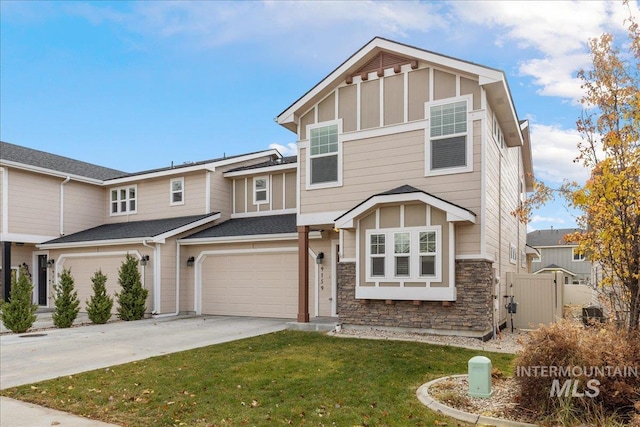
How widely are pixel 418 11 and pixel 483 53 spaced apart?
248cm

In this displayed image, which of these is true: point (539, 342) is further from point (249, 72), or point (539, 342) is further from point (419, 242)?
point (249, 72)

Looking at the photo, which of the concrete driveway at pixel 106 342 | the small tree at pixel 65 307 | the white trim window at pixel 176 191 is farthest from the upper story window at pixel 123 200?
the concrete driveway at pixel 106 342

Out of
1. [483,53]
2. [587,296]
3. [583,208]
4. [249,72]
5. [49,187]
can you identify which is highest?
[249,72]

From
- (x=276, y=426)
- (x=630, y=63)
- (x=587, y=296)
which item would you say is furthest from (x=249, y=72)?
(x=587, y=296)

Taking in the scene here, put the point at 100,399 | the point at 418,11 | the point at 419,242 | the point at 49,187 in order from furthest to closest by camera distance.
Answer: the point at 49,187 < the point at 418,11 < the point at 419,242 < the point at 100,399

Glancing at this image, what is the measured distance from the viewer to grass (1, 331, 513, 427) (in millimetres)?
5336

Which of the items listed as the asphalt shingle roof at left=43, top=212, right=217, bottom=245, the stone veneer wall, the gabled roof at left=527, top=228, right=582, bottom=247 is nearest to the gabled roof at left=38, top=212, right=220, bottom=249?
the asphalt shingle roof at left=43, top=212, right=217, bottom=245

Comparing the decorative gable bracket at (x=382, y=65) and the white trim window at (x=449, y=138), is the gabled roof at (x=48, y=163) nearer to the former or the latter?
the decorative gable bracket at (x=382, y=65)

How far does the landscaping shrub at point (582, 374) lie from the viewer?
476 cm

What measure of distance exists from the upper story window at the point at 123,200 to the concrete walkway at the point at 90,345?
22.2 ft

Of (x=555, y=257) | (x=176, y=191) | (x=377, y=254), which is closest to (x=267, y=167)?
(x=176, y=191)

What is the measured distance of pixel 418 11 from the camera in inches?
481

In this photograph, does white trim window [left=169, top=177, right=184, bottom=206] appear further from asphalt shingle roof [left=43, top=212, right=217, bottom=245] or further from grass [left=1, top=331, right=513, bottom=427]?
grass [left=1, top=331, right=513, bottom=427]

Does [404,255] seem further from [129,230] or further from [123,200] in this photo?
[123,200]
